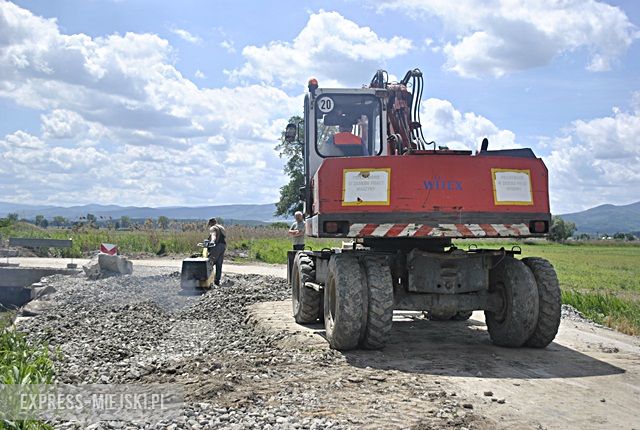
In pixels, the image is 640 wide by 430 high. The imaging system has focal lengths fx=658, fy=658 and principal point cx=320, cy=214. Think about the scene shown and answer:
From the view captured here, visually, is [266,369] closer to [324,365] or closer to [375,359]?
[324,365]

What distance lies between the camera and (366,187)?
7777 millimetres

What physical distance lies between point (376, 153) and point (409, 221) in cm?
285

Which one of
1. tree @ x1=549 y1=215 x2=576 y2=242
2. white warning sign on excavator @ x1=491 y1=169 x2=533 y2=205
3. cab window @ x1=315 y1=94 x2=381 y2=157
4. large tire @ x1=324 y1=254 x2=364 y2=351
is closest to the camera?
large tire @ x1=324 y1=254 x2=364 y2=351

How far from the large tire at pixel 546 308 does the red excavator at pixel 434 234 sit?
0.01 meters

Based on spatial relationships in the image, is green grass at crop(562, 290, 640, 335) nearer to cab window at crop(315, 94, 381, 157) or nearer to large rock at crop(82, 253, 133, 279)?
cab window at crop(315, 94, 381, 157)

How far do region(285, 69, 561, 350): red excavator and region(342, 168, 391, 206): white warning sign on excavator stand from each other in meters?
0.01

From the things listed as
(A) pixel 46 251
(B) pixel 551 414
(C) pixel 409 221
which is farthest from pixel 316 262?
(A) pixel 46 251

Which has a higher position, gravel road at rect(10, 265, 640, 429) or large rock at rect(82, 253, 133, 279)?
large rock at rect(82, 253, 133, 279)

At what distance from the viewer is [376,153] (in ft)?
34.0

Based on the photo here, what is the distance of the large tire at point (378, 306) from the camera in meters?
7.62

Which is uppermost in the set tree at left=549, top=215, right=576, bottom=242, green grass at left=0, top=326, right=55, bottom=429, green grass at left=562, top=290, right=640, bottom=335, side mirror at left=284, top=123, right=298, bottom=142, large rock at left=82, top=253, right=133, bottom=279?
side mirror at left=284, top=123, right=298, bottom=142

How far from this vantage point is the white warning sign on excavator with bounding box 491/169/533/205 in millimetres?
7887

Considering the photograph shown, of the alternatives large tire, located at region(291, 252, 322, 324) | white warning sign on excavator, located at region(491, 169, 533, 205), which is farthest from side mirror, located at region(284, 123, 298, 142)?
white warning sign on excavator, located at region(491, 169, 533, 205)

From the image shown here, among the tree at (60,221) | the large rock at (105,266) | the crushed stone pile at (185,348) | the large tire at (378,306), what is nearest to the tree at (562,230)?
the tree at (60,221)
